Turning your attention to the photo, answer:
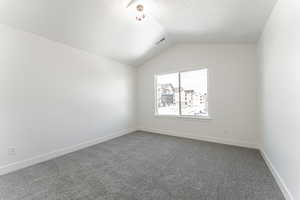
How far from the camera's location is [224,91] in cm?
372

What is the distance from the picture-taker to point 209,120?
3949 millimetres

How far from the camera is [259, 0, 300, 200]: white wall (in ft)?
4.76

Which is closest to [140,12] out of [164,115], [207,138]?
[164,115]

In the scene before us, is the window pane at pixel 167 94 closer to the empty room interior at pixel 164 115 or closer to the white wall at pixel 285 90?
the empty room interior at pixel 164 115

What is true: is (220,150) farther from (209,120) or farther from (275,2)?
(275,2)

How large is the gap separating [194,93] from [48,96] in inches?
152

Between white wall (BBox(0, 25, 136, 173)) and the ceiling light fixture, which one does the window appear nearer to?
white wall (BBox(0, 25, 136, 173))

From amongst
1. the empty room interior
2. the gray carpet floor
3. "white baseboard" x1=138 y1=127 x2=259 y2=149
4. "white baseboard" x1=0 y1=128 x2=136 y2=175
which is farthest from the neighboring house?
"white baseboard" x1=0 y1=128 x2=136 y2=175

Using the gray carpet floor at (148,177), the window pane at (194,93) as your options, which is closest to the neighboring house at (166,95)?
the window pane at (194,93)

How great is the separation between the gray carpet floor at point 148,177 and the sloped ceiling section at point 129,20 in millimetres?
2593

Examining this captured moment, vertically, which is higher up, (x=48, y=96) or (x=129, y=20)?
(x=129, y=20)

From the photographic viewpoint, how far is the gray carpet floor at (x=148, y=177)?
1809mm

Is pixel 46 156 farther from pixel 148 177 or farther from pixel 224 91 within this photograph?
pixel 224 91

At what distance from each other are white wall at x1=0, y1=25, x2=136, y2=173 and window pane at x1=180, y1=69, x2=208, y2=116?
2363 mm
